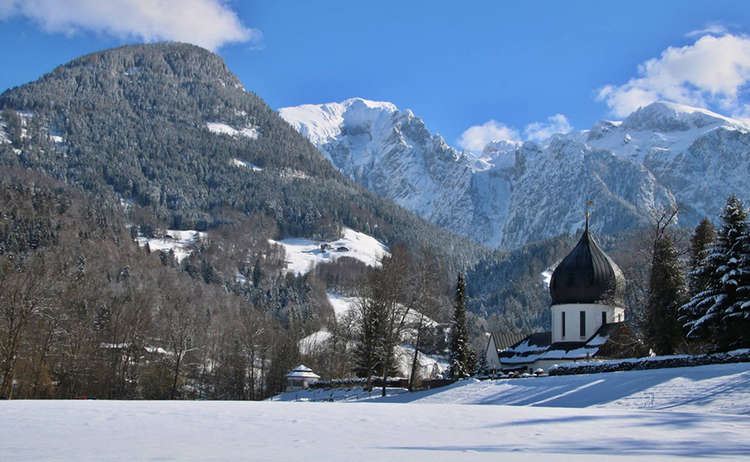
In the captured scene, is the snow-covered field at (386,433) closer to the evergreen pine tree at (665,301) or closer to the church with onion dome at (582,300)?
the evergreen pine tree at (665,301)

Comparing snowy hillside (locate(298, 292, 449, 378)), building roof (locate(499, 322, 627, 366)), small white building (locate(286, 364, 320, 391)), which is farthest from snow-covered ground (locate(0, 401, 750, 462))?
small white building (locate(286, 364, 320, 391))

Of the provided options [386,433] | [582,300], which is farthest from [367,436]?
[582,300]

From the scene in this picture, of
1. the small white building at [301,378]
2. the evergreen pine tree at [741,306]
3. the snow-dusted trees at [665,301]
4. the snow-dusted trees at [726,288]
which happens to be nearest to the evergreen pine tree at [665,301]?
the snow-dusted trees at [665,301]

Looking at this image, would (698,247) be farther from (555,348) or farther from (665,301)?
(555,348)

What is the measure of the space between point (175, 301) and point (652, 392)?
352 feet

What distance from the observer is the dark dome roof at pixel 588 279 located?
2272 inches

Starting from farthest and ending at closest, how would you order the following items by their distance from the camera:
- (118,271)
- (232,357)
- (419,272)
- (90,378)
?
(118,271) → (232,357) → (90,378) → (419,272)

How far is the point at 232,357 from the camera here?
265 ft

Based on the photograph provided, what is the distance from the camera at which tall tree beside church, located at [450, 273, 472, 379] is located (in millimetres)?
56000

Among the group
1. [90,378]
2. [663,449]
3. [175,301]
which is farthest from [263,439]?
[175,301]

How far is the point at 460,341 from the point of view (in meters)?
56.7

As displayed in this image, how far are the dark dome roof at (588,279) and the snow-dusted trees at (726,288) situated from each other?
73.1ft

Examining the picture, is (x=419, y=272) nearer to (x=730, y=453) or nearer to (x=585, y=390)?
(x=585, y=390)

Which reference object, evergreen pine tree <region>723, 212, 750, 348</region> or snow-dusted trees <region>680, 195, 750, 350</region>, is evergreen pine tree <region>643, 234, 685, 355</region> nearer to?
snow-dusted trees <region>680, 195, 750, 350</region>
